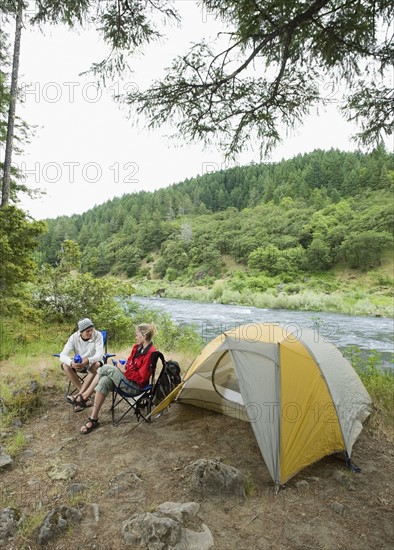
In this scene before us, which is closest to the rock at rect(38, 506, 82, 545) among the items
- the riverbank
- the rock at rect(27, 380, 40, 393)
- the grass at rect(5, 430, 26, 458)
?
the grass at rect(5, 430, 26, 458)

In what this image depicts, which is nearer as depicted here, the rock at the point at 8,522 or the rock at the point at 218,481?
the rock at the point at 8,522

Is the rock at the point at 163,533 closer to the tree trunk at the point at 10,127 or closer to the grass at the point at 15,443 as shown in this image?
the grass at the point at 15,443

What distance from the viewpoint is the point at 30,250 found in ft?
23.9

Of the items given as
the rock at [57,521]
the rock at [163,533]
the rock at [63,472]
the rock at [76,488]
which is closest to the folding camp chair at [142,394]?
the rock at [63,472]

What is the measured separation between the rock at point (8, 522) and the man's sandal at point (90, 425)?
1.26m

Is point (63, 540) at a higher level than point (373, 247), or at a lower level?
lower

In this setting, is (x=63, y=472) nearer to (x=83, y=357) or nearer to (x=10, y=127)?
(x=83, y=357)

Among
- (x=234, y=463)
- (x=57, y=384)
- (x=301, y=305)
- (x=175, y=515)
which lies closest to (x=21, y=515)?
(x=175, y=515)

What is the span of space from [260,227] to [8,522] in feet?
194

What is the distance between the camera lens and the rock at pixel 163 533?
6.84ft

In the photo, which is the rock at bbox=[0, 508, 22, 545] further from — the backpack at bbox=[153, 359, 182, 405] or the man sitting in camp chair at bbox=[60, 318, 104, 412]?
the backpack at bbox=[153, 359, 182, 405]

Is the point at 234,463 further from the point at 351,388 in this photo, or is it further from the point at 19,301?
the point at 19,301

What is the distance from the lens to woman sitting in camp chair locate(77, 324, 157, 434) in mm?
3768

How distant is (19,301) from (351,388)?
6.51 m
